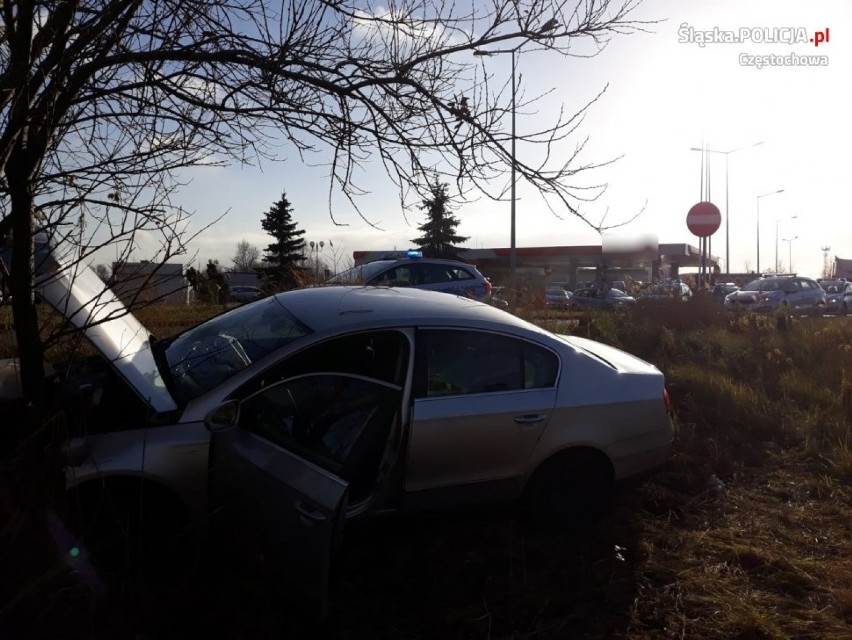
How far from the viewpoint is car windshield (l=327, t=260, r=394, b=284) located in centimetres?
1012

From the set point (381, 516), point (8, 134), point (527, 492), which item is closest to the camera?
point (8, 134)

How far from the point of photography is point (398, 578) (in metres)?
3.60

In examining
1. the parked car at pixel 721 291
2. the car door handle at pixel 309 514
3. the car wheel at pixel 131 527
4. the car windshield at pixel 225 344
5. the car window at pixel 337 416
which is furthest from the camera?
the parked car at pixel 721 291

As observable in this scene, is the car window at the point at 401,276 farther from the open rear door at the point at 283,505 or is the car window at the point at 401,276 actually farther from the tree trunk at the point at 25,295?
the open rear door at the point at 283,505

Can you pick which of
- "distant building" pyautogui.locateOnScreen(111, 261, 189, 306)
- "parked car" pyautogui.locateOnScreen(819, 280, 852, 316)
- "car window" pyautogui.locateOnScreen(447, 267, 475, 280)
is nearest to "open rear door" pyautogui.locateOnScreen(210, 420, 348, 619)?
"distant building" pyautogui.locateOnScreen(111, 261, 189, 306)

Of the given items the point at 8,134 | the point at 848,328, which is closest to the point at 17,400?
the point at 8,134

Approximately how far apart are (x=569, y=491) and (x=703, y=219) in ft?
44.8

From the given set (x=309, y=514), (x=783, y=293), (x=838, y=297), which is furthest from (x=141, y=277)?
(x=838, y=297)

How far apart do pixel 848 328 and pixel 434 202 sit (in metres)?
9.65

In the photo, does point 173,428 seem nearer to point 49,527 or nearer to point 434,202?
point 49,527

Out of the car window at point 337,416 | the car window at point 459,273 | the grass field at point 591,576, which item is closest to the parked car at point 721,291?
the car window at point 459,273

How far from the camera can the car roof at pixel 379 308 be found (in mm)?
3959

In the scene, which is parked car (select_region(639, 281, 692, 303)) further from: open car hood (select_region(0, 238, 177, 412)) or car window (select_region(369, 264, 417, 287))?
open car hood (select_region(0, 238, 177, 412))

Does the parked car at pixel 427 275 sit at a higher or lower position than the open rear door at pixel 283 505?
higher
